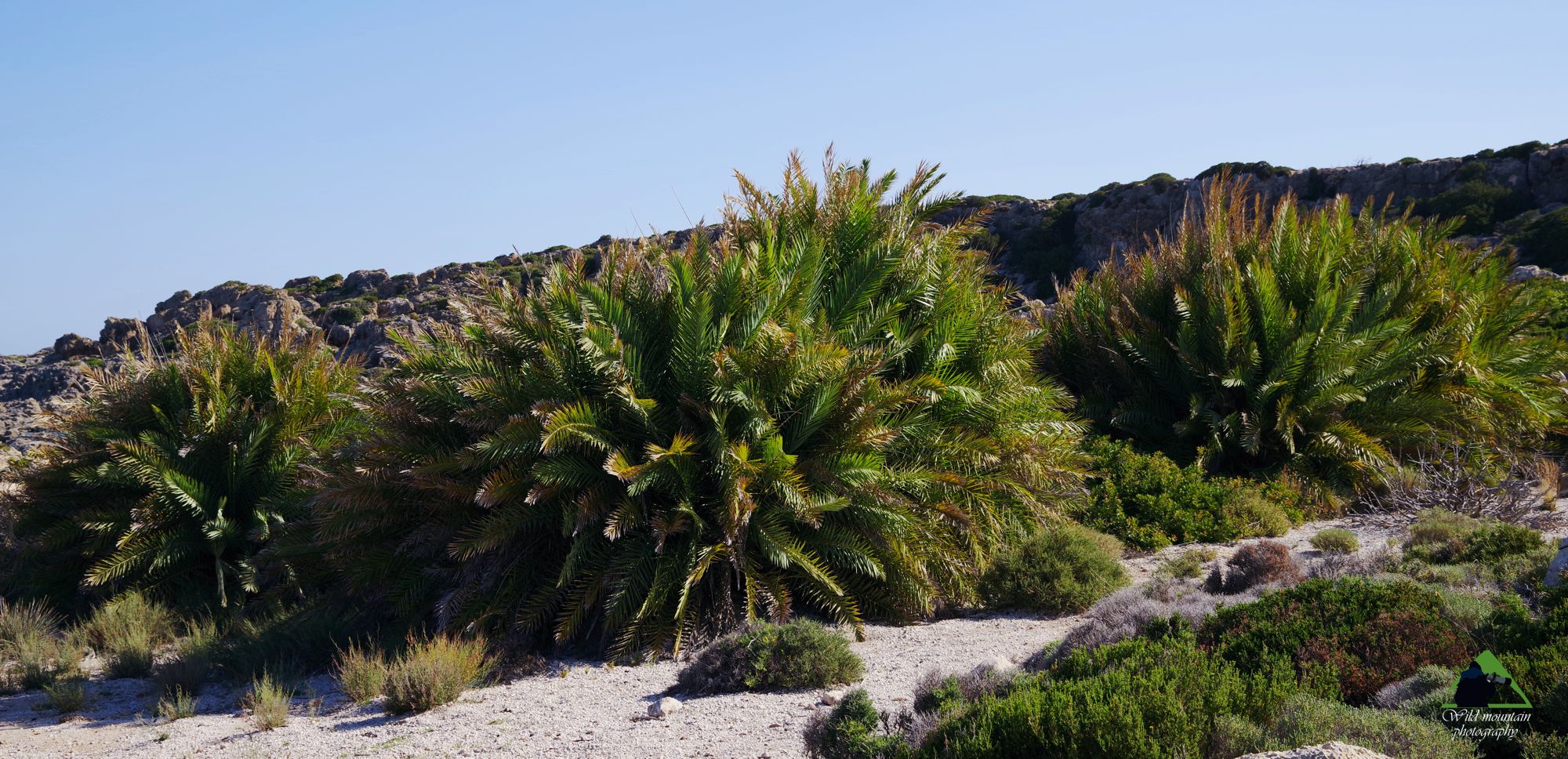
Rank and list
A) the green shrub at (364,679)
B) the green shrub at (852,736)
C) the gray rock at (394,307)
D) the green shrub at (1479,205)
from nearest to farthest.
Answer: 1. the green shrub at (852,736)
2. the green shrub at (364,679)
3. the gray rock at (394,307)
4. the green shrub at (1479,205)

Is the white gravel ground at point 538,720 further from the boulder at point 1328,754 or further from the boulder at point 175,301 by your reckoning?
the boulder at point 175,301

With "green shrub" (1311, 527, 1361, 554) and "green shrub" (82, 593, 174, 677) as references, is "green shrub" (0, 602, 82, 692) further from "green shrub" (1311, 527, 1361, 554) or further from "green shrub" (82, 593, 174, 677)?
"green shrub" (1311, 527, 1361, 554)

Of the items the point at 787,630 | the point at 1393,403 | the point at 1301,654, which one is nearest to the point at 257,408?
the point at 787,630

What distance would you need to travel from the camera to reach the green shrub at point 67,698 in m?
7.11

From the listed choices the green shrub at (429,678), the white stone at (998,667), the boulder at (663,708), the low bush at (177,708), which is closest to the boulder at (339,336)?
the low bush at (177,708)

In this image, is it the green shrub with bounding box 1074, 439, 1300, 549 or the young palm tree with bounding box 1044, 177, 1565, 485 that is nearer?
the green shrub with bounding box 1074, 439, 1300, 549

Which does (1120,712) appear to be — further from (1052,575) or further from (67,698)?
(67,698)

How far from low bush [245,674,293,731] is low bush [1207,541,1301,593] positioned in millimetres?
6337

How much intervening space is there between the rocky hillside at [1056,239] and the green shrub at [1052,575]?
17738 millimetres

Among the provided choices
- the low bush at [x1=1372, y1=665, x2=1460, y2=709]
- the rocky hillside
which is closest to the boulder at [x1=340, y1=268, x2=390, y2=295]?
the rocky hillside

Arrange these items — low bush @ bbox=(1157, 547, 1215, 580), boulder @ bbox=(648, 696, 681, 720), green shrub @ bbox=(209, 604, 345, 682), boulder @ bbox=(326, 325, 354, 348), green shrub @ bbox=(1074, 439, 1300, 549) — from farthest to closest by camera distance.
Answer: boulder @ bbox=(326, 325, 354, 348), green shrub @ bbox=(1074, 439, 1300, 549), low bush @ bbox=(1157, 547, 1215, 580), green shrub @ bbox=(209, 604, 345, 682), boulder @ bbox=(648, 696, 681, 720)

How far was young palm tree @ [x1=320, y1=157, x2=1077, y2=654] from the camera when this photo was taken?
23.9ft

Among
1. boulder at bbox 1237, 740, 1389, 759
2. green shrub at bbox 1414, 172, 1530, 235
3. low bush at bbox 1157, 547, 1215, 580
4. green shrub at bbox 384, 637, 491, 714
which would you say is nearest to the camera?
boulder at bbox 1237, 740, 1389, 759

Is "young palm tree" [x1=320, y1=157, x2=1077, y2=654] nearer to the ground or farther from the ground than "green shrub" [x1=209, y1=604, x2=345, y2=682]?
farther from the ground
